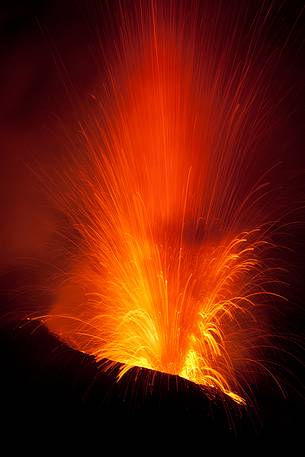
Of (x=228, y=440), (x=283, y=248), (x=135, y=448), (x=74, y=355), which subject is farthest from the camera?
(x=283, y=248)

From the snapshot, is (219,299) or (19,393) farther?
(219,299)

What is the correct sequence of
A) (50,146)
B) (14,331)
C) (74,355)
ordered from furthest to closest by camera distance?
(50,146) < (14,331) < (74,355)

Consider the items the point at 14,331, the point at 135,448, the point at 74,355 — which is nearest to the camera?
the point at 135,448

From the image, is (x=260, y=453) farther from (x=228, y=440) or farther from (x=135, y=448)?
(x=135, y=448)

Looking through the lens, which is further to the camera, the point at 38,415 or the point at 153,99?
the point at 153,99

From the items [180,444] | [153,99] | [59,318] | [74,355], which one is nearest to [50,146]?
[153,99]

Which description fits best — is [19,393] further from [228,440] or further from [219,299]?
[219,299]

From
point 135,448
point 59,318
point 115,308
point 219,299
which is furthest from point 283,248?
point 135,448

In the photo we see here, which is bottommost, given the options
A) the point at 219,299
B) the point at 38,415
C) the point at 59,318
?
the point at 38,415

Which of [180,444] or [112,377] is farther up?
[112,377]
